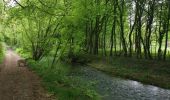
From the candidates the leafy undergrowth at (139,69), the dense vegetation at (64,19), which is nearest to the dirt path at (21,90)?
the dense vegetation at (64,19)

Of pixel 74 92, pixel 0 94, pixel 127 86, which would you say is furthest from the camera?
pixel 127 86

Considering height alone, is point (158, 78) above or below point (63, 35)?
below

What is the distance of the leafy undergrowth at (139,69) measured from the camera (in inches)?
1206

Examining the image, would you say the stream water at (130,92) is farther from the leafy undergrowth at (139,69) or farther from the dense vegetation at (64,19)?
the dense vegetation at (64,19)

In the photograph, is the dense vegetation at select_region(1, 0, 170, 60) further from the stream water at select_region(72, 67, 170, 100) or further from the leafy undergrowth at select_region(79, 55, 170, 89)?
the stream water at select_region(72, 67, 170, 100)

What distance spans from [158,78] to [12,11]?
52.1 feet

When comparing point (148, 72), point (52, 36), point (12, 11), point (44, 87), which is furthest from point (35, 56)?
point (44, 87)

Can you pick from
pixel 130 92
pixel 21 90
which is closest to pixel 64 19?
pixel 130 92

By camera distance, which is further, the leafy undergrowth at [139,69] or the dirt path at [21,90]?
the leafy undergrowth at [139,69]

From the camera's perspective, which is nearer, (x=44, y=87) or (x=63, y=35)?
(x=44, y=87)

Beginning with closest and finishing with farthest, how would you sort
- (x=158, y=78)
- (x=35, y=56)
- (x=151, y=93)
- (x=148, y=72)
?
(x=151, y=93) → (x=158, y=78) → (x=148, y=72) → (x=35, y=56)

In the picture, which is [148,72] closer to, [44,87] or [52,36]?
[52,36]

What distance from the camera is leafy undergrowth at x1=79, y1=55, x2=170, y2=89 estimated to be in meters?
30.6

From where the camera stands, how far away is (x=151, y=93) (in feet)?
80.7
